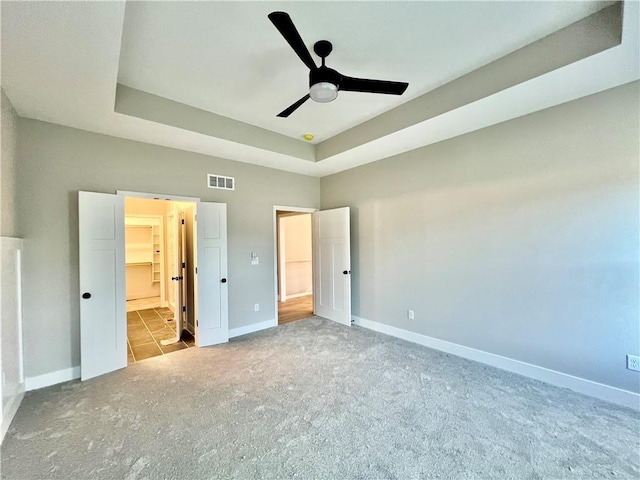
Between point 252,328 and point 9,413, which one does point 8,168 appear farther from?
point 252,328

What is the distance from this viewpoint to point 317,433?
6.51 ft

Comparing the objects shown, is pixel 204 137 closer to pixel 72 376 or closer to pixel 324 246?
pixel 324 246

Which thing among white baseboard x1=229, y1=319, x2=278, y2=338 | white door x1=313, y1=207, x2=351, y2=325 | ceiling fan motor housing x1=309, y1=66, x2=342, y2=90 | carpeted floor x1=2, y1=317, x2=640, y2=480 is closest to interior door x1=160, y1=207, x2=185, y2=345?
white baseboard x1=229, y1=319, x2=278, y2=338

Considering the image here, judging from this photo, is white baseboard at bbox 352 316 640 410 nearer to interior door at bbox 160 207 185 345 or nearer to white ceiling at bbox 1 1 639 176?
white ceiling at bbox 1 1 639 176

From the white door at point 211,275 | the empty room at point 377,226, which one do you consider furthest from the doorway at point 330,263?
the white door at point 211,275

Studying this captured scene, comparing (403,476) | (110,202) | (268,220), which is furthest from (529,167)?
(110,202)

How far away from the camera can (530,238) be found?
2773mm

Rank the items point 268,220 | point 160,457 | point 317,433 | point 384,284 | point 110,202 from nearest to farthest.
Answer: point 160,457 < point 317,433 < point 110,202 < point 384,284 < point 268,220

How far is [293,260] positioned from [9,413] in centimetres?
548

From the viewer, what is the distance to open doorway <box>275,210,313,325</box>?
6762mm

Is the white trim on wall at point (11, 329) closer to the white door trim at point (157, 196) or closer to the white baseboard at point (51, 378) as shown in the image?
the white baseboard at point (51, 378)

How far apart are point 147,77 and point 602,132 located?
167 inches

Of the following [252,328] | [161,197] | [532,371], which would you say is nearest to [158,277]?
[252,328]

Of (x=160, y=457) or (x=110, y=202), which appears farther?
(x=110, y=202)
